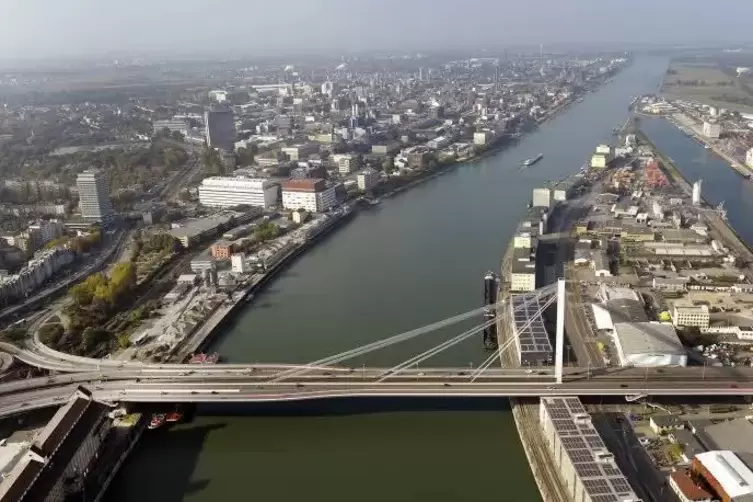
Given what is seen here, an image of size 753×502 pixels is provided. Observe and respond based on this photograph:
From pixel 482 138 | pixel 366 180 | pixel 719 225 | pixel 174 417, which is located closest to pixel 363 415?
pixel 174 417

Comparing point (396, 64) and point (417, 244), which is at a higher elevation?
point (396, 64)

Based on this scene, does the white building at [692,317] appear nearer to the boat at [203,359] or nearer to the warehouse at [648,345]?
the warehouse at [648,345]

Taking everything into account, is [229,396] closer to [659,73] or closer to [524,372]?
[524,372]

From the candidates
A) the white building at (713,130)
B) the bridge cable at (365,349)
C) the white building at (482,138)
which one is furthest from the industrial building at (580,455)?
the white building at (713,130)

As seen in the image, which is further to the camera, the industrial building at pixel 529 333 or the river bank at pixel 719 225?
the river bank at pixel 719 225

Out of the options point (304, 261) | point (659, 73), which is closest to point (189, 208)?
point (304, 261)

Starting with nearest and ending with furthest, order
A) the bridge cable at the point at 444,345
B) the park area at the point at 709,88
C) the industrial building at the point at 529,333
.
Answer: the bridge cable at the point at 444,345 < the industrial building at the point at 529,333 < the park area at the point at 709,88

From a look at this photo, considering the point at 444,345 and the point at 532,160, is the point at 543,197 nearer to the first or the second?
the point at 532,160
